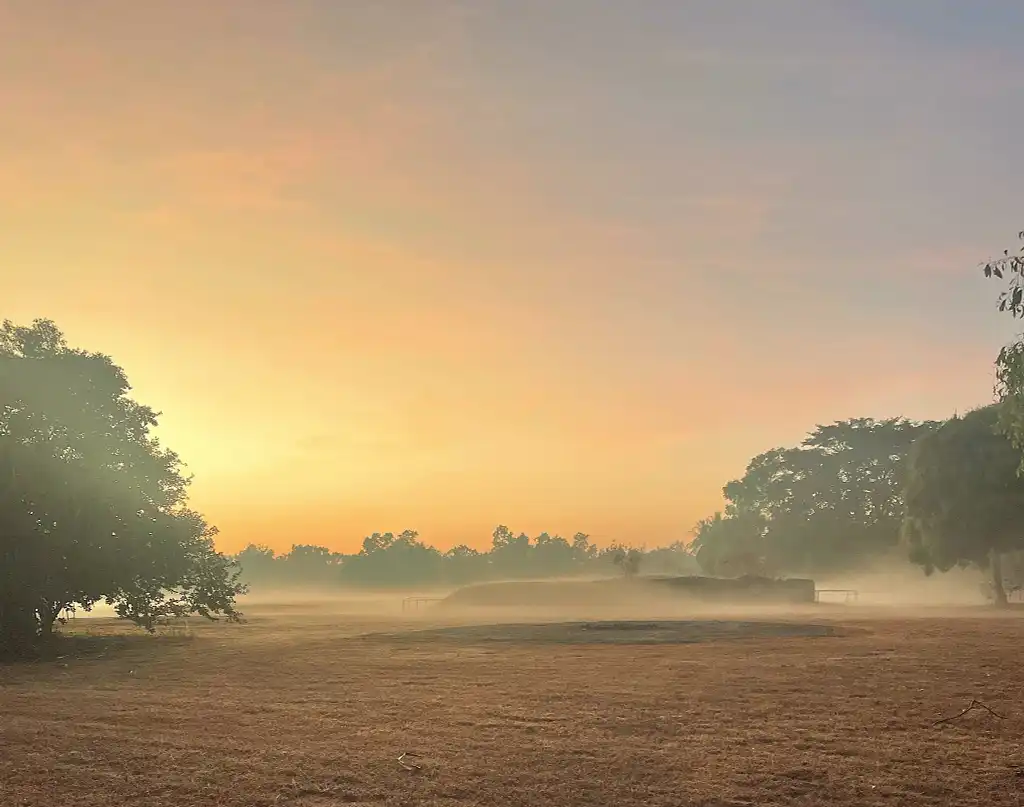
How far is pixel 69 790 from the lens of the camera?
9.98m

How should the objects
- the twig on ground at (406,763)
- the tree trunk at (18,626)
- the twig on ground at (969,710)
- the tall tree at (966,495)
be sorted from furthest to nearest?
the tall tree at (966,495)
the tree trunk at (18,626)
the twig on ground at (969,710)
the twig on ground at (406,763)

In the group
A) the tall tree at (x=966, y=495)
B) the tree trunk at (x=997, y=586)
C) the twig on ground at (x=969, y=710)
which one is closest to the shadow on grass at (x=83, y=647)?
the twig on ground at (x=969, y=710)

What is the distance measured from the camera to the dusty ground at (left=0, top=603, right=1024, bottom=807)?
9.88 m

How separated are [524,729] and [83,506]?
73.6 ft

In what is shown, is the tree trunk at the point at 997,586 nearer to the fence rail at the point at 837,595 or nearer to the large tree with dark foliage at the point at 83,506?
the fence rail at the point at 837,595

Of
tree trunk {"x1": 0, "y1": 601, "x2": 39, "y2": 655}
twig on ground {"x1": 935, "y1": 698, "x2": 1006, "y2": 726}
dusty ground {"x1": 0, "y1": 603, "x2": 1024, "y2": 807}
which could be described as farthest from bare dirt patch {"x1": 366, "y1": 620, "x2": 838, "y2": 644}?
twig on ground {"x1": 935, "y1": 698, "x2": 1006, "y2": 726}

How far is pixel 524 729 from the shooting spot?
43.5 ft

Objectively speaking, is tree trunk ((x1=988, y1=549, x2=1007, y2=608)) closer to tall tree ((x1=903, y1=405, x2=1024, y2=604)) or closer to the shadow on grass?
tall tree ((x1=903, y1=405, x2=1024, y2=604))

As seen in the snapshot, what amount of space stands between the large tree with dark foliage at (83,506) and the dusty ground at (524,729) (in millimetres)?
5620

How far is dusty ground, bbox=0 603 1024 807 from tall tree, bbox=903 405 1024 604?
86.6 ft

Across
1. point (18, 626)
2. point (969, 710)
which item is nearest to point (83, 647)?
point (18, 626)

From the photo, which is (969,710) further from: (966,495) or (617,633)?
(966,495)

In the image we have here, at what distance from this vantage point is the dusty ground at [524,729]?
389 inches

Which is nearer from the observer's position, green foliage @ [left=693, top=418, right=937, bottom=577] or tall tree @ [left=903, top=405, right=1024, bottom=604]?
tall tree @ [left=903, top=405, right=1024, bottom=604]
